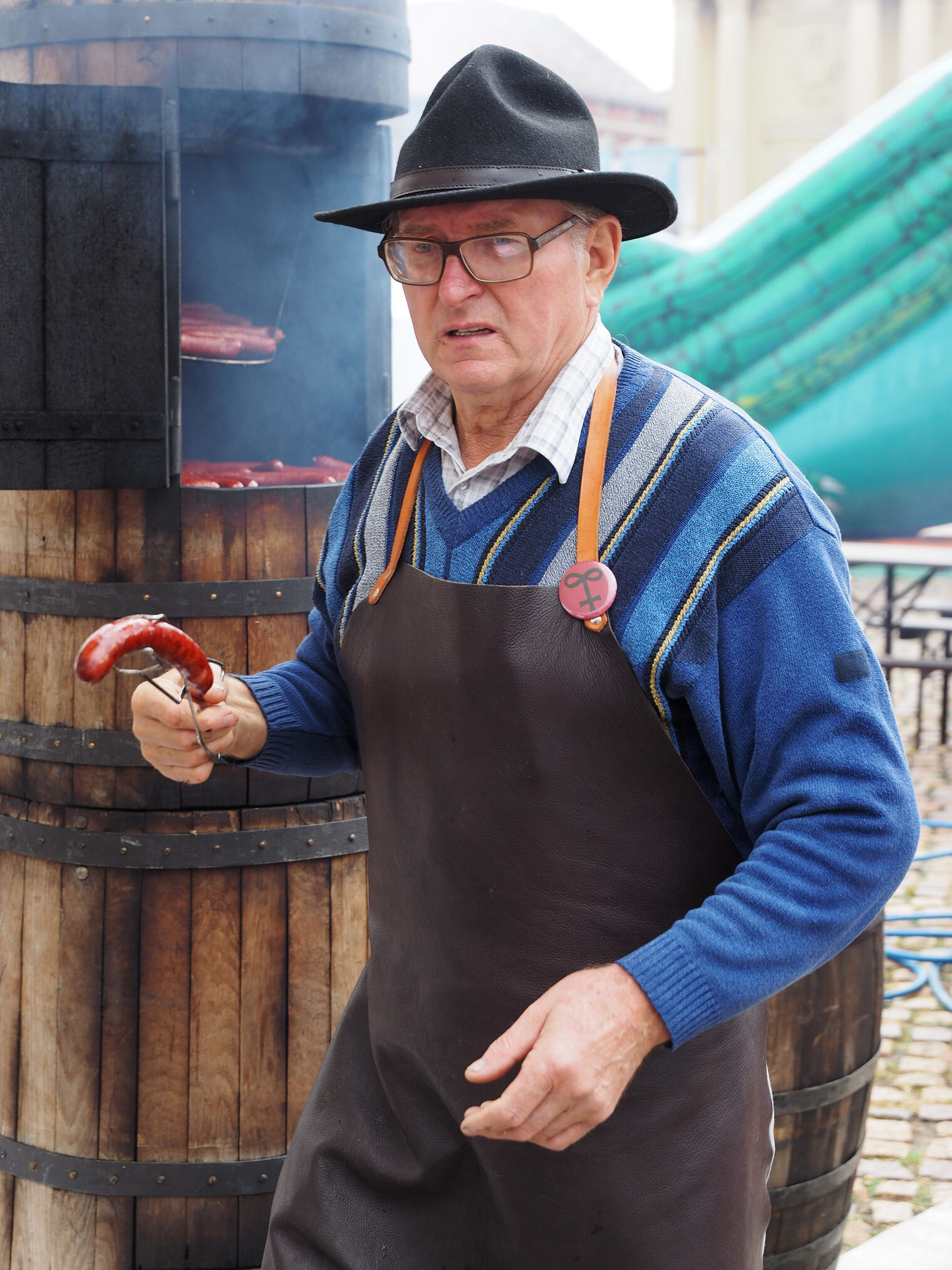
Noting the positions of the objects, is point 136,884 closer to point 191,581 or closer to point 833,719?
point 191,581

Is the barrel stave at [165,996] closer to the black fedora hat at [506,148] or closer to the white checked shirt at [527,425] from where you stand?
the white checked shirt at [527,425]

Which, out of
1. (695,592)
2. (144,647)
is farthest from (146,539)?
(695,592)

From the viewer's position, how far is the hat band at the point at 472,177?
1708 millimetres

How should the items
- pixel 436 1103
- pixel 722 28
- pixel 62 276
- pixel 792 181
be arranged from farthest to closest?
pixel 722 28 < pixel 792 181 < pixel 62 276 < pixel 436 1103

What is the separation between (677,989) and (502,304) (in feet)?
2.81

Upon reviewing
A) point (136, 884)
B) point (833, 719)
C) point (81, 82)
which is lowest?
point (136, 884)

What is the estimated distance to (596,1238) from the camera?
1.74 metres

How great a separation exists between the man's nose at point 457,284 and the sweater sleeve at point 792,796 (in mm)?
514

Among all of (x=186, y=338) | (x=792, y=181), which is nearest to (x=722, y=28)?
(x=792, y=181)

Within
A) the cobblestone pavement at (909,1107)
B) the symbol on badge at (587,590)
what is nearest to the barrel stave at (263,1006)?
the symbol on badge at (587,590)

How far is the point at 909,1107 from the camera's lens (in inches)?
165

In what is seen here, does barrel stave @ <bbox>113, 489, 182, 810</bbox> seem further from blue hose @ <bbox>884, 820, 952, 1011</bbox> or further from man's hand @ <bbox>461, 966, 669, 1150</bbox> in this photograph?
blue hose @ <bbox>884, 820, 952, 1011</bbox>

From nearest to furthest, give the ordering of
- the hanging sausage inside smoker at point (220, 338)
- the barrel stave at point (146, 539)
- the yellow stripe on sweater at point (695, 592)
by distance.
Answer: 1. the yellow stripe on sweater at point (695, 592)
2. the barrel stave at point (146, 539)
3. the hanging sausage inside smoker at point (220, 338)

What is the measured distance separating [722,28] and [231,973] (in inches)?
616
